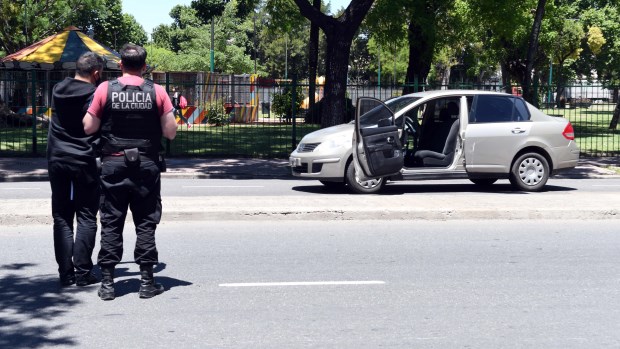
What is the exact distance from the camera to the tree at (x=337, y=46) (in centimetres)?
1942

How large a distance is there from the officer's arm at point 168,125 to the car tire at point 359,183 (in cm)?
678

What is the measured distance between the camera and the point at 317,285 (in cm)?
744

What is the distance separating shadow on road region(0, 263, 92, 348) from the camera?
5.83 metres

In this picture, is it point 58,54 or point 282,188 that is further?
point 58,54

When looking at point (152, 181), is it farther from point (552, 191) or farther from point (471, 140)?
point (552, 191)

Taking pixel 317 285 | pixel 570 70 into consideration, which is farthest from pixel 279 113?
pixel 570 70

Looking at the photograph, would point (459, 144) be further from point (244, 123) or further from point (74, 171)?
point (244, 123)

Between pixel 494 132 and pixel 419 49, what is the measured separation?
1874cm

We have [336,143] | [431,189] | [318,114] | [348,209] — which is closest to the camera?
Answer: [348,209]

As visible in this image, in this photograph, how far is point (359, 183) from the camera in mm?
13336

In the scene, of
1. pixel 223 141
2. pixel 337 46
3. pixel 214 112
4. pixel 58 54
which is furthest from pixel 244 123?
pixel 337 46

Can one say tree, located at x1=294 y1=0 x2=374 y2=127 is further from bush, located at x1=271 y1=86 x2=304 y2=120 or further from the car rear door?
bush, located at x1=271 y1=86 x2=304 y2=120

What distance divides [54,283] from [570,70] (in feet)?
237

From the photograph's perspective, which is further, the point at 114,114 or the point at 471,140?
the point at 471,140
